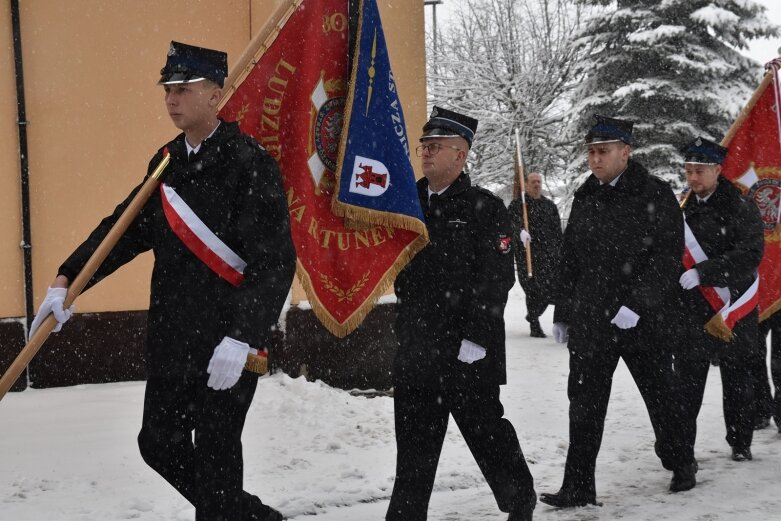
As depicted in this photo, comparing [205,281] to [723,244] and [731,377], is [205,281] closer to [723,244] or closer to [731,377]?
[723,244]

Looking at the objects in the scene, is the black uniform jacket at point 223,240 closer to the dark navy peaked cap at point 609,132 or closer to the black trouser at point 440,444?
the black trouser at point 440,444

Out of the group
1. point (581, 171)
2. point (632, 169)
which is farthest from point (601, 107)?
point (632, 169)

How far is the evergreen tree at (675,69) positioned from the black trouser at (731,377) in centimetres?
1615

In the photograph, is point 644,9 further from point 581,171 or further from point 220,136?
point 220,136

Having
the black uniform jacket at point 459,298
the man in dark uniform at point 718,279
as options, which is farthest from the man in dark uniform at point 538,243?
the black uniform jacket at point 459,298

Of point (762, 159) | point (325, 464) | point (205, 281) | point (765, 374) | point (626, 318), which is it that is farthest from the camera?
point (762, 159)

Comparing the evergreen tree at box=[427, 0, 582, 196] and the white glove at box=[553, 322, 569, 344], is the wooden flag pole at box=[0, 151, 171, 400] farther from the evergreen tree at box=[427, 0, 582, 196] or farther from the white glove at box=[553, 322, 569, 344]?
the evergreen tree at box=[427, 0, 582, 196]

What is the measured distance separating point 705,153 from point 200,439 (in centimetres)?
404

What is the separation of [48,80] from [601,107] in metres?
17.3

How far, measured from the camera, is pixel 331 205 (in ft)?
15.8

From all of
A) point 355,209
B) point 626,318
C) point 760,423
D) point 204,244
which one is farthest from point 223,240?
point 760,423

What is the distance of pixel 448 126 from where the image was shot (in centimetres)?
464

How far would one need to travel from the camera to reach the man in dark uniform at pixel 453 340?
14.4 ft

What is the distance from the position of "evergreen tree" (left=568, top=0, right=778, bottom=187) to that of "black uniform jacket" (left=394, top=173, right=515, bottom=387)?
1829 centimetres
